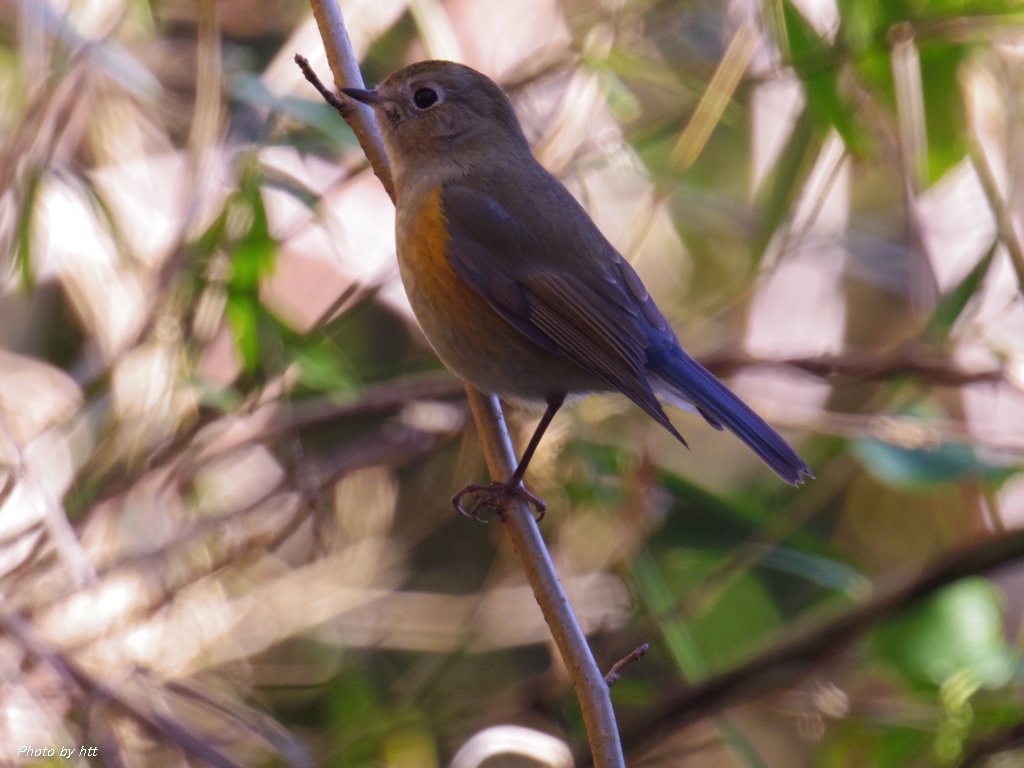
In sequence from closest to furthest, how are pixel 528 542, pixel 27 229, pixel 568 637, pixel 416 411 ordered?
1. pixel 568 637
2. pixel 528 542
3. pixel 27 229
4. pixel 416 411

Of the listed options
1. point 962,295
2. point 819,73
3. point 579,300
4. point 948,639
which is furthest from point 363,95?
point 948,639

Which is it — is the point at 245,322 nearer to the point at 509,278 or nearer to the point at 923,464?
the point at 509,278

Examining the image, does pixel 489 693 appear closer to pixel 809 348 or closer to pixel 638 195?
pixel 809 348

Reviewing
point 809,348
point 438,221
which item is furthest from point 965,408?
point 438,221

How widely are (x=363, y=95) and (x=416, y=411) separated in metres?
1.34

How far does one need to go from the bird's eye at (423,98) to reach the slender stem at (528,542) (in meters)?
0.22

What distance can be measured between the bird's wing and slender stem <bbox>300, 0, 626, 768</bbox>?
211 millimetres

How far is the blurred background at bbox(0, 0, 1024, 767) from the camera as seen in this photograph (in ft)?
11.1

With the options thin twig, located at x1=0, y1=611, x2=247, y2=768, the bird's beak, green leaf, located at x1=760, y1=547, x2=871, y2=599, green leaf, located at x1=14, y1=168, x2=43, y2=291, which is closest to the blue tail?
green leaf, located at x1=760, y1=547, x2=871, y2=599

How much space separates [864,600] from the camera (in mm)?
3734

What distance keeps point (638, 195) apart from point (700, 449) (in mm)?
1162

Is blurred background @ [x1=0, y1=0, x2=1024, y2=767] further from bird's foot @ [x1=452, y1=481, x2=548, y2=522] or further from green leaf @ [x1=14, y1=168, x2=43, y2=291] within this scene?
bird's foot @ [x1=452, y1=481, x2=548, y2=522]

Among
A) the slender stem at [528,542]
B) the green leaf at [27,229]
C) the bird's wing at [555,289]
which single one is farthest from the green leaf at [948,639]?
the green leaf at [27,229]

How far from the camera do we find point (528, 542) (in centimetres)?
246
